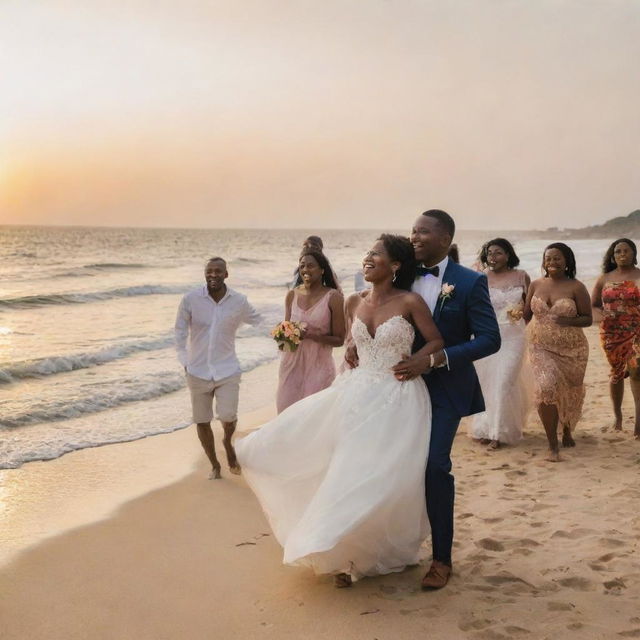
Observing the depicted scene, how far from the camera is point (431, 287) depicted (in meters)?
4.57

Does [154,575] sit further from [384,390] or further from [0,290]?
[0,290]

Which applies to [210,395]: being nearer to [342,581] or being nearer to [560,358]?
[342,581]

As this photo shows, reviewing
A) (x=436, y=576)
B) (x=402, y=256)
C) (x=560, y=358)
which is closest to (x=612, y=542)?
(x=436, y=576)

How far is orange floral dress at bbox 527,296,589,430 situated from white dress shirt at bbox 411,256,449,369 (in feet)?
10.8

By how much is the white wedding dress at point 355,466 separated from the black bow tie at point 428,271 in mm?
358

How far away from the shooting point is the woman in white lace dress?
795 centimetres

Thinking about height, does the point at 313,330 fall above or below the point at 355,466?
above

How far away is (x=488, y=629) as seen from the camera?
390 centimetres

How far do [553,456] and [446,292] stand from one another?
344 cm

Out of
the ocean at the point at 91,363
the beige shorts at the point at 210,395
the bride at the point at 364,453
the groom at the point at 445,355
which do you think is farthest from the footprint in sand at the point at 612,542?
the ocean at the point at 91,363

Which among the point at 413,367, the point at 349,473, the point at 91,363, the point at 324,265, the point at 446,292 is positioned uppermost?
the point at 324,265

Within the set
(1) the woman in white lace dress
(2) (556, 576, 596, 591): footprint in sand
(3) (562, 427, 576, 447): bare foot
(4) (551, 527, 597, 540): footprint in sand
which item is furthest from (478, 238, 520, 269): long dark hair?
(2) (556, 576, 596, 591): footprint in sand

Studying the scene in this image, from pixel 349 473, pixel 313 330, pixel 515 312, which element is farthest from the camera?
pixel 515 312

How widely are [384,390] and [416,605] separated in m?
1.20
